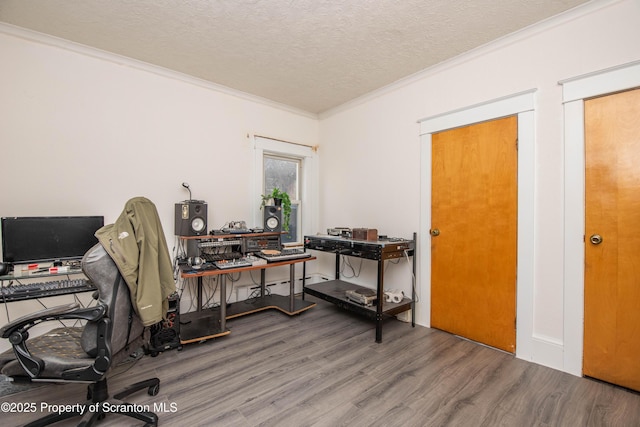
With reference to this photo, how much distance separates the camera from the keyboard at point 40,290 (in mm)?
1935

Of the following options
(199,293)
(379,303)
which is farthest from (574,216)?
(199,293)

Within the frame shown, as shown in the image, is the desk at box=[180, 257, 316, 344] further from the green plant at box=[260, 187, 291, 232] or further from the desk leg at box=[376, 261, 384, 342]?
the desk leg at box=[376, 261, 384, 342]

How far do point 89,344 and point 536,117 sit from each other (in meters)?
3.46

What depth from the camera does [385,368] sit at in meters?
2.23

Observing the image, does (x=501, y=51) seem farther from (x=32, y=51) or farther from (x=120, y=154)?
(x=32, y=51)

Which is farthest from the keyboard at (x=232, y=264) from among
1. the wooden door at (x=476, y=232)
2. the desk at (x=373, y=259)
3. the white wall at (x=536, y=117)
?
the wooden door at (x=476, y=232)

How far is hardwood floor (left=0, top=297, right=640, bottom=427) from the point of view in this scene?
1695 millimetres

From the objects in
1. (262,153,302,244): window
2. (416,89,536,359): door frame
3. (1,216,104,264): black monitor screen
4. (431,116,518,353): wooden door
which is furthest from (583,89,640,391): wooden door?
(1,216,104,264): black monitor screen

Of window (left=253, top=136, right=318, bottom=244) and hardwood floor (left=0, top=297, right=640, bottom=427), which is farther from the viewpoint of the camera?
window (left=253, top=136, right=318, bottom=244)

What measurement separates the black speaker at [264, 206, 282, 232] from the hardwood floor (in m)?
1.32

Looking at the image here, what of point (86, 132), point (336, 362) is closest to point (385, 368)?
point (336, 362)

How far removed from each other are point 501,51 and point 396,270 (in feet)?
7.86

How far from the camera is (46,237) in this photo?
7.44ft

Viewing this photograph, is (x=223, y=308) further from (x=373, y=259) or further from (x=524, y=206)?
(x=524, y=206)
